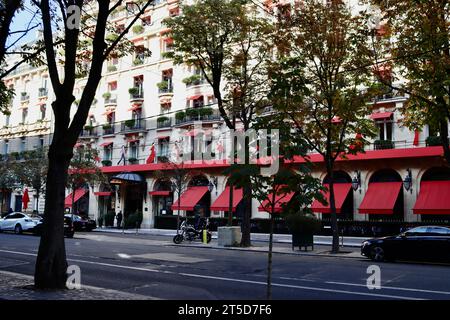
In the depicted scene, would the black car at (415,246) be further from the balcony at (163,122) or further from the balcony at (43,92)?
the balcony at (43,92)

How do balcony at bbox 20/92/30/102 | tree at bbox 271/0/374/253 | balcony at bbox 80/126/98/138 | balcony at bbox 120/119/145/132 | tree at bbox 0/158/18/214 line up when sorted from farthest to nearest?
balcony at bbox 20/92/30/102, balcony at bbox 80/126/98/138, tree at bbox 0/158/18/214, balcony at bbox 120/119/145/132, tree at bbox 271/0/374/253

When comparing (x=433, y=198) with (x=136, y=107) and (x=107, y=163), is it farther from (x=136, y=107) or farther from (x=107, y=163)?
(x=107, y=163)

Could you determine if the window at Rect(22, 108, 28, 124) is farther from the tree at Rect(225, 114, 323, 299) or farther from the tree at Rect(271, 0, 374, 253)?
the tree at Rect(225, 114, 323, 299)

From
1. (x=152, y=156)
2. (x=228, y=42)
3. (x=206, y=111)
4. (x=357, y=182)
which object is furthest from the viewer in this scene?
(x=152, y=156)

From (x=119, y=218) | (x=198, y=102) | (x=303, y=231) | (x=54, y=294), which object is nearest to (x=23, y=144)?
(x=119, y=218)

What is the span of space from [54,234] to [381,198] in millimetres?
22899

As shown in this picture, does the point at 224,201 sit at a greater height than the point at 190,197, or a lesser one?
lesser

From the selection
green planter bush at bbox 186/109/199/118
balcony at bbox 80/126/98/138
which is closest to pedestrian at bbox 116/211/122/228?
balcony at bbox 80/126/98/138

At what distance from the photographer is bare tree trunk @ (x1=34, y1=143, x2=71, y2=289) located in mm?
9164

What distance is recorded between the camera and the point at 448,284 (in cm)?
1170

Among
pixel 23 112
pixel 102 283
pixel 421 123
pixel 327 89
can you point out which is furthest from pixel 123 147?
pixel 102 283

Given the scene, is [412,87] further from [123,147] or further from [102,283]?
[123,147]

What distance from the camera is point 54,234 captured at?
367 inches

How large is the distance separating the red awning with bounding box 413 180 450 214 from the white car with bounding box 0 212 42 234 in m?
24.6
